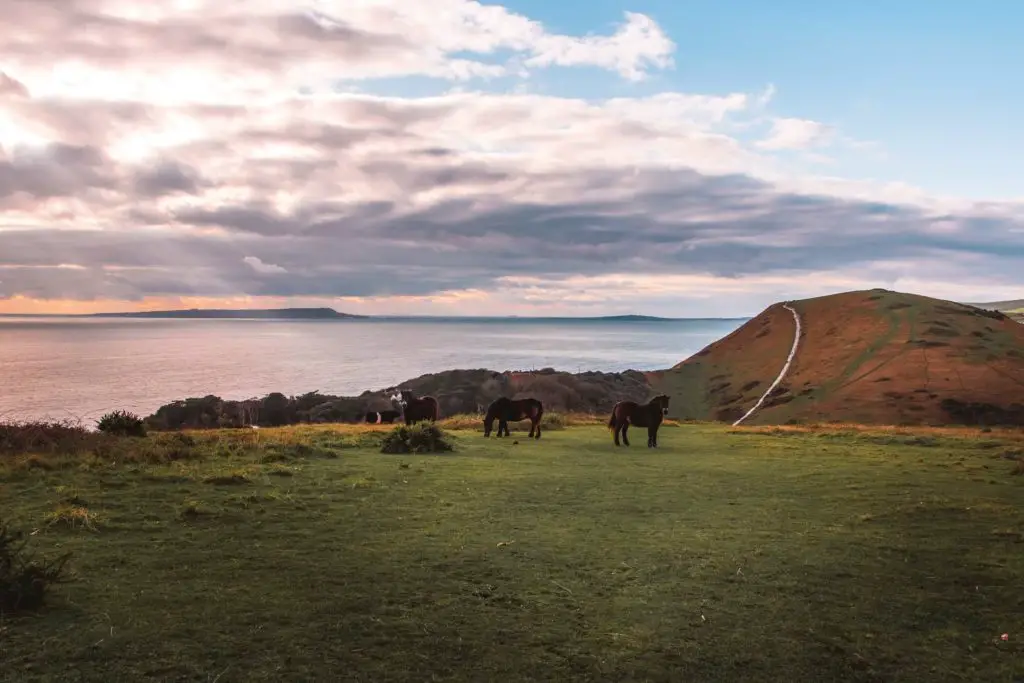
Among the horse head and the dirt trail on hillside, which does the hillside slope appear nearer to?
the dirt trail on hillside

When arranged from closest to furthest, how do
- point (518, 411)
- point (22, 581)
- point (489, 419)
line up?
point (22, 581)
point (518, 411)
point (489, 419)

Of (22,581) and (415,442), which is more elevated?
(415,442)

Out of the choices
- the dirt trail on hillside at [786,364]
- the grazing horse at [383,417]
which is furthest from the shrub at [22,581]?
the dirt trail on hillside at [786,364]

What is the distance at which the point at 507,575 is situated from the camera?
796cm

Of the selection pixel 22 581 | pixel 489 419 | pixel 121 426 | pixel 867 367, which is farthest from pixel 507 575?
pixel 867 367

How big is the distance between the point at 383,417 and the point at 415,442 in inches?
603

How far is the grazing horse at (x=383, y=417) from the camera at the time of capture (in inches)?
1329

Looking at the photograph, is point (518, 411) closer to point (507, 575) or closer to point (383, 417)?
point (383, 417)

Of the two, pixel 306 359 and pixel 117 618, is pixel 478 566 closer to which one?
pixel 117 618

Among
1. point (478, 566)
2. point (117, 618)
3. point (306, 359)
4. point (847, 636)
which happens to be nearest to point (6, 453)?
point (117, 618)

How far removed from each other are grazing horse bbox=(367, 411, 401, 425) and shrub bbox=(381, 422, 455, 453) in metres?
14.4

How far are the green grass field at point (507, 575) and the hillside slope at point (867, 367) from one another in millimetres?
39267

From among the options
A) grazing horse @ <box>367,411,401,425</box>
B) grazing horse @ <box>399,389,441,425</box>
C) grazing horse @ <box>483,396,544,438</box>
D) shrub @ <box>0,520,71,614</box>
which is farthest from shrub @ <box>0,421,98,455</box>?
grazing horse @ <box>367,411,401,425</box>

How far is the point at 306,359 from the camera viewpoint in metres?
165
